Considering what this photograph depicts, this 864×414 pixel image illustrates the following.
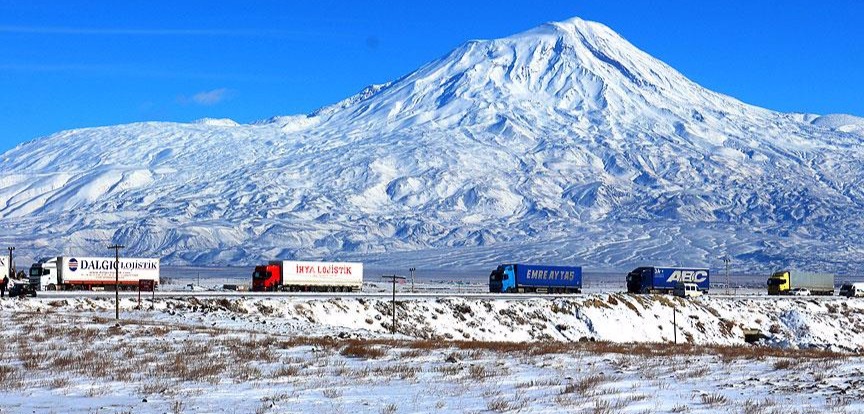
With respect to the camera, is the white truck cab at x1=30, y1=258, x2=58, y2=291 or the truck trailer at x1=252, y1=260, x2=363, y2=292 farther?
the truck trailer at x1=252, y1=260, x2=363, y2=292

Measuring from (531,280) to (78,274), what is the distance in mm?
42738

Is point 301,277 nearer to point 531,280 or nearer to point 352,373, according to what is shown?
point 531,280

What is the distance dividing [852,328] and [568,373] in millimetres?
68089

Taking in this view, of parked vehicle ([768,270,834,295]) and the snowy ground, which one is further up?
parked vehicle ([768,270,834,295])

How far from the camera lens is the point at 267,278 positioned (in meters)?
103

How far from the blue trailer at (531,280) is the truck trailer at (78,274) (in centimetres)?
3466

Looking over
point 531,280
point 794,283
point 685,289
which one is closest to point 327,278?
point 531,280

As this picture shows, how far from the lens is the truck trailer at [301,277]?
103 m

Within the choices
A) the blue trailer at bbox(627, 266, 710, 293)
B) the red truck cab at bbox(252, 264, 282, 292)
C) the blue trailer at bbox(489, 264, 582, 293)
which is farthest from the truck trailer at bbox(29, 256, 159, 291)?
the blue trailer at bbox(627, 266, 710, 293)

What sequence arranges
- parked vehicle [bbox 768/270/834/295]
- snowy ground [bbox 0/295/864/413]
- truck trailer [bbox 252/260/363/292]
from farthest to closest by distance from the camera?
parked vehicle [bbox 768/270/834/295] < truck trailer [bbox 252/260/363/292] < snowy ground [bbox 0/295/864/413]

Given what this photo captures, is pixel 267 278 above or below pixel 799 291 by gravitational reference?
above

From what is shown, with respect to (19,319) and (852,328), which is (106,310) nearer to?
(19,319)

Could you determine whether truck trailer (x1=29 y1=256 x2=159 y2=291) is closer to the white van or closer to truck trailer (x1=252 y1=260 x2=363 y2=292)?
truck trailer (x1=252 y1=260 x2=363 y2=292)

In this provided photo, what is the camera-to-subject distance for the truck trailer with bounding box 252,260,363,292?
103 metres
